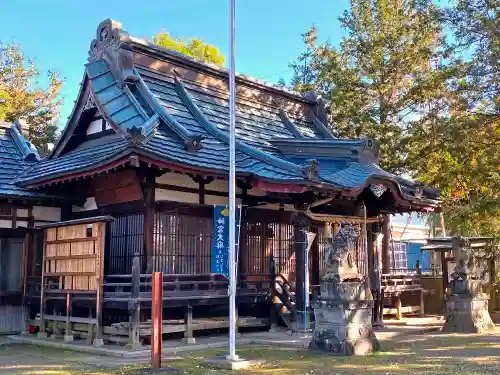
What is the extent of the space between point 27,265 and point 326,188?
8.30 metres

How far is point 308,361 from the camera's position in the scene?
34.6 feet

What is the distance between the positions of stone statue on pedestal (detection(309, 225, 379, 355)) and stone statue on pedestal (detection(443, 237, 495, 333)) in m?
4.55

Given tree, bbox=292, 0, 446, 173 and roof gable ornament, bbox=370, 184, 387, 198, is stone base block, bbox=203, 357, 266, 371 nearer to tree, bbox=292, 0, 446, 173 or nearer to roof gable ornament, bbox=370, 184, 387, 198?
roof gable ornament, bbox=370, 184, 387, 198

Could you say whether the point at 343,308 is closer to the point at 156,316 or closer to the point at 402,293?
the point at 156,316

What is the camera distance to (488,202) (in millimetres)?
14219

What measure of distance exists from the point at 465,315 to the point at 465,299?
42cm

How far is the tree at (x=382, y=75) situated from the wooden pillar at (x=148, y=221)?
10.7 m

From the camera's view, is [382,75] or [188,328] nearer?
[188,328]

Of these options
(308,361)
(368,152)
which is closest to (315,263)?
(368,152)

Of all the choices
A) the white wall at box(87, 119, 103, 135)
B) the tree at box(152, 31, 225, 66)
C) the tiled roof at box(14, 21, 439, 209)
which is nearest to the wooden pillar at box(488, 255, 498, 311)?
the tiled roof at box(14, 21, 439, 209)

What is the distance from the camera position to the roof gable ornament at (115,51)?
15305 millimetres

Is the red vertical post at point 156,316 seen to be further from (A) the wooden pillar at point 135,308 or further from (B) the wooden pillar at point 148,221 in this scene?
(B) the wooden pillar at point 148,221

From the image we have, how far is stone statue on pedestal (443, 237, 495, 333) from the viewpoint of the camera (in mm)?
15172

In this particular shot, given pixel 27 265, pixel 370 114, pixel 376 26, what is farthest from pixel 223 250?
pixel 376 26
